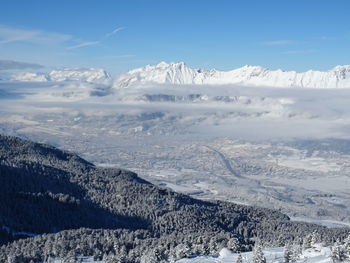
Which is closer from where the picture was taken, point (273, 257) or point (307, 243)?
point (273, 257)

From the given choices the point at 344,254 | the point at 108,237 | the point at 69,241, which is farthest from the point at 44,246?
the point at 344,254

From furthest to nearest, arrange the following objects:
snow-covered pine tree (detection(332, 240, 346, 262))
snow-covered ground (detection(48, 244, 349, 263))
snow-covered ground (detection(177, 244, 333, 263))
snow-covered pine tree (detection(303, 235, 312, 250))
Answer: snow-covered pine tree (detection(303, 235, 312, 250)) < snow-covered ground (detection(177, 244, 333, 263)) < snow-covered ground (detection(48, 244, 349, 263)) < snow-covered pine tree (detection(332, 240, 346, 262))

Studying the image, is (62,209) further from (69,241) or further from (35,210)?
(69,241)

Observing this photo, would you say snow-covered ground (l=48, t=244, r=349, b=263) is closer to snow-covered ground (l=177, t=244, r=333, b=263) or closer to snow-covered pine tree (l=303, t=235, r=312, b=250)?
snow-covered ground (l=177, t=244, r=333, b=263)

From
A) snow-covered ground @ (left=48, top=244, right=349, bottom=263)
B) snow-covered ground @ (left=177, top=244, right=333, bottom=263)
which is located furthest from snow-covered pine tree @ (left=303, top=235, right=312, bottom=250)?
snow-covered ground @ (left=177, top=244, right=333, bottom=263)

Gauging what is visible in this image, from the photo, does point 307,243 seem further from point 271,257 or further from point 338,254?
point 338,254

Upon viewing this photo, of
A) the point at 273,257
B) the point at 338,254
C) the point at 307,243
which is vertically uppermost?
the point at 338,254

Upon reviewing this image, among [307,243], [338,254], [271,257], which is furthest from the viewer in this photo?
[307,243]

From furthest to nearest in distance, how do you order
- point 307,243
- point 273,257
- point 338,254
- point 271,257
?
point 307,243 → point 271,257 → point 273,257 → point 338,254

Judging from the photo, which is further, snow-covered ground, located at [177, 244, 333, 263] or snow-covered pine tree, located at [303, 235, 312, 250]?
snow-covered pine tree, located at [303, 235, 312, 250]

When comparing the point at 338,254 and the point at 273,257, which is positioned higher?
the point at 338,254

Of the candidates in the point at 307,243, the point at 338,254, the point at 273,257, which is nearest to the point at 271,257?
the point at 273,257
